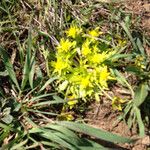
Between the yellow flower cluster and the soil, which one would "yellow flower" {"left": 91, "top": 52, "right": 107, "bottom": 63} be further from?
the soil

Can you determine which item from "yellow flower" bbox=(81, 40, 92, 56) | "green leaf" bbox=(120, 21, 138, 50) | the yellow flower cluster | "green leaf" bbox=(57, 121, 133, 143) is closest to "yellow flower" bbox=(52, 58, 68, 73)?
the yellow flower cluster

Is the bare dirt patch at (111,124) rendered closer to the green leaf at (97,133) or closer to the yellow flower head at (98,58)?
the green leaf at (97,133)

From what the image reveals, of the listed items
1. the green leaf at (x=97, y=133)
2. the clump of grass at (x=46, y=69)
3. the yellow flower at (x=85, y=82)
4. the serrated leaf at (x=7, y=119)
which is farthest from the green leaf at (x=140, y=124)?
the serrated leaf at (x=7, y=119)

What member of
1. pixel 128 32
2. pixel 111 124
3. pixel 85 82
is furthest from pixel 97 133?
pixel 128 32

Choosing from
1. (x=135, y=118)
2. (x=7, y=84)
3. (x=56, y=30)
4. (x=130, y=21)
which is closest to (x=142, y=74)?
(x=135, y=118)

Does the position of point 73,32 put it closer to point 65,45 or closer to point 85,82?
point 65,45
